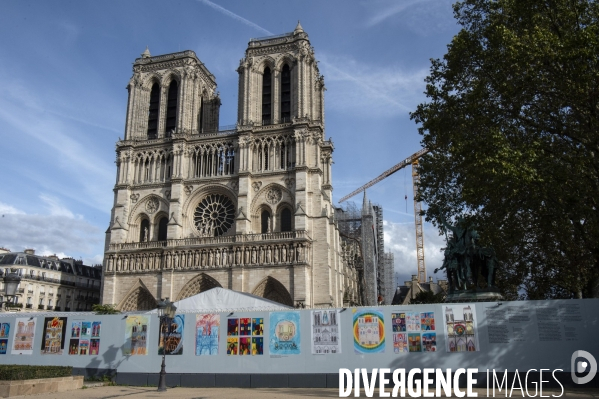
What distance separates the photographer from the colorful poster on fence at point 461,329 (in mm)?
14414

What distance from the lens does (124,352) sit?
16875 millimetres

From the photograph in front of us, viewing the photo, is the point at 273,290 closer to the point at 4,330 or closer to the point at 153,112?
the point at 153,112

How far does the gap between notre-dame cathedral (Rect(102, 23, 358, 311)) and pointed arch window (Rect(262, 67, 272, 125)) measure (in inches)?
3.6

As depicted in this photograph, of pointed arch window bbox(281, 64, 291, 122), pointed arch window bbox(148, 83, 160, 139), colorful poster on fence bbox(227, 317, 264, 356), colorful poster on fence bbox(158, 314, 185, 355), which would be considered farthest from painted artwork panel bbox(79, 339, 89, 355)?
pointed arch window bbox(148, 83, 160, 139)

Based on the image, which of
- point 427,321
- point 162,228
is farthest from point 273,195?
point 427,321

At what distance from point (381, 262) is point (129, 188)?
36.9 metres

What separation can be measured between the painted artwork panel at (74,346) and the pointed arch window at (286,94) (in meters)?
27.2

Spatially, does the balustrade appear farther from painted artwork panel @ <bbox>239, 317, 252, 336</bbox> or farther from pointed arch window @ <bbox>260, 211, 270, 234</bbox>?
painted artwork panel @ <bbox>239, 317, 252, 336</bbox>

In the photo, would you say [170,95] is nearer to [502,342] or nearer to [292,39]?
[292,39]

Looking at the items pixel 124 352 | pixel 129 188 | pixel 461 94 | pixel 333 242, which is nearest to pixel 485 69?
pixel 461 94

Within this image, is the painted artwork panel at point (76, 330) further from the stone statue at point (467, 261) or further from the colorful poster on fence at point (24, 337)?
the stone statue at point (467, 261)

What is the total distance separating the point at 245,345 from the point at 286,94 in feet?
97.7

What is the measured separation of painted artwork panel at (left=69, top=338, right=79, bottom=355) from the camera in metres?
17.3

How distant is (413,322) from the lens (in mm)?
14836
